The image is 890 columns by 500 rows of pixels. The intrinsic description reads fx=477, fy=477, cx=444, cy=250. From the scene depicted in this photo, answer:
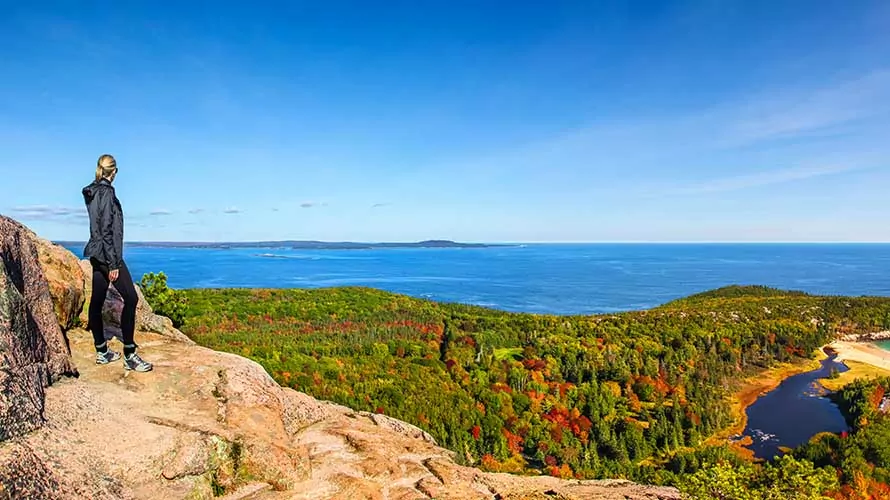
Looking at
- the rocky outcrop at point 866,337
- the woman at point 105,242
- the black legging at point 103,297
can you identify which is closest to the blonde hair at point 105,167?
the woman at point 105,242

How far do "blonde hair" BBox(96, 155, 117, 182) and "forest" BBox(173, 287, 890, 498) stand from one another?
74.3 ft

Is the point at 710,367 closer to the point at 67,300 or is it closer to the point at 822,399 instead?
the point at 822,399

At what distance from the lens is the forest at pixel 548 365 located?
60.2 meters

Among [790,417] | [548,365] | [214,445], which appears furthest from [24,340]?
[790,417]

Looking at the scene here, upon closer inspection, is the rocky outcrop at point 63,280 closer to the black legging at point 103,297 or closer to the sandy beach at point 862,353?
the black legging at point 103,297

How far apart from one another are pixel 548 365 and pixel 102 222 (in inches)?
3409

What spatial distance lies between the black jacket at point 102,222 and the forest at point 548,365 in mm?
21968

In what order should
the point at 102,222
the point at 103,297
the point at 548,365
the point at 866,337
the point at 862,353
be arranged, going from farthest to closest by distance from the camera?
the point at 866,337
the point at 862,353
the point at 548,365
the point at 103,297
the point at 102,222

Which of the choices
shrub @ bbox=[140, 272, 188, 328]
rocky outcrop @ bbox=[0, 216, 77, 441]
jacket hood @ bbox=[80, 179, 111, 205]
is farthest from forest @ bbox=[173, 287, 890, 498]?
jacket hood @ bbox=[80, 179, 111, 205]

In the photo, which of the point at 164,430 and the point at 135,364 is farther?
the point at 135,364

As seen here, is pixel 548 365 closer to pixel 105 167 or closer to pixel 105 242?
pixel 105 242

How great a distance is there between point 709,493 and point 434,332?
283 feet

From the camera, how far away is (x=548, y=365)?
88.9 metres

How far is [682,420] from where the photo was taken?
231ft
